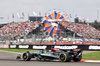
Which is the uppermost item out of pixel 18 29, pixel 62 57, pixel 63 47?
pixel 18 29

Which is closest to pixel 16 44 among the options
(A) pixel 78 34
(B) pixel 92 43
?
(B) pixel 92 43

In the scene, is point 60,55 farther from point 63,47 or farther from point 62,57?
point 63,47

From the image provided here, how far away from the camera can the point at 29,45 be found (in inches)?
1335

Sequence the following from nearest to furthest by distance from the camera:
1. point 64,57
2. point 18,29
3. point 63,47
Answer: point 64,57
point 63,47
point 18,29

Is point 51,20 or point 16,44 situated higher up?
point 51,20

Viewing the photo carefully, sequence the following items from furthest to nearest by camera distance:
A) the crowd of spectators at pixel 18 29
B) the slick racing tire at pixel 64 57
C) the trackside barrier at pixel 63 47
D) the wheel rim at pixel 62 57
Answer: the crowd of spectators at pixel 18 29 < the trackside barrier at pixel 63 47 < the wheel rim at pixel 62 57 < the slick racing tire at pixel 64 57

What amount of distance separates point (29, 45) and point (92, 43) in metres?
10.3

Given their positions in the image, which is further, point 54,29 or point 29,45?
point 54,29

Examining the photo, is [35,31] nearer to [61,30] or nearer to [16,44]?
[61,30]

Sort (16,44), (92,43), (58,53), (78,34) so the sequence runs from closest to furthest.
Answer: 1. (58,53)
2. (92,43)
3. (16,44)
4. (78,34)

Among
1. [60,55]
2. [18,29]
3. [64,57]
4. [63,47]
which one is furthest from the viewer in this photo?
[18,29]

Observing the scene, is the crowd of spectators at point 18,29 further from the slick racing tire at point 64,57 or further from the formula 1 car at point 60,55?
the slick racing tire at point 64,57

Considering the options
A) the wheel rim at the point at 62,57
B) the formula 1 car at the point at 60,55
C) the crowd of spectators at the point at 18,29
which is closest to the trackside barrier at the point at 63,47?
the crowd of spectators at the point at 18,29

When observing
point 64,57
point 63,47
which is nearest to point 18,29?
point 63,47
